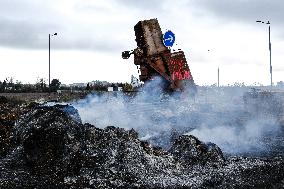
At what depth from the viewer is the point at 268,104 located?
21.0m

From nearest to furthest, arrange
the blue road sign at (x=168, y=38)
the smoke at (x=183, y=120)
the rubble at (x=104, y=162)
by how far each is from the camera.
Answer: the rubble at (x=104, y=162)
the smoke at (x=183, y=120)
the blue road sign at (x=168, y=38)

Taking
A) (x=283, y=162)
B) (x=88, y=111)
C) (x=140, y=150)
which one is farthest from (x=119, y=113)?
(x=283, y=162)

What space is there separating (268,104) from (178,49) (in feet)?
18.2

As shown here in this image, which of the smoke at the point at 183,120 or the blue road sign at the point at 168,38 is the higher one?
the blue road sign at the point at 168,38

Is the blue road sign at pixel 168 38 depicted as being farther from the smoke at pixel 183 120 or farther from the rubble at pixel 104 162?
the rubble at pixel 104 162

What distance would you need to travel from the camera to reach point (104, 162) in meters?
9.42

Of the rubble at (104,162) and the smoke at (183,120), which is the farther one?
the smoke at (183,120)

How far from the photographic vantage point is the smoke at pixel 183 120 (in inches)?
547

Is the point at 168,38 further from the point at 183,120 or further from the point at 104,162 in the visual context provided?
the point at 104,162

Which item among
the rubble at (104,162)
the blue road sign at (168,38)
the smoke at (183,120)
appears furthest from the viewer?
the blue road sign at (168,38)

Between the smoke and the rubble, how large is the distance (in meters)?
2.40

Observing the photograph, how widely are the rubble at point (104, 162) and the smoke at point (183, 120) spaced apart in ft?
7.87

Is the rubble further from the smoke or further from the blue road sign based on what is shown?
the blue road sign

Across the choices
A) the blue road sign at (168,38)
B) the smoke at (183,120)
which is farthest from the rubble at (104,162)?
the blue road sign at (168,38)
